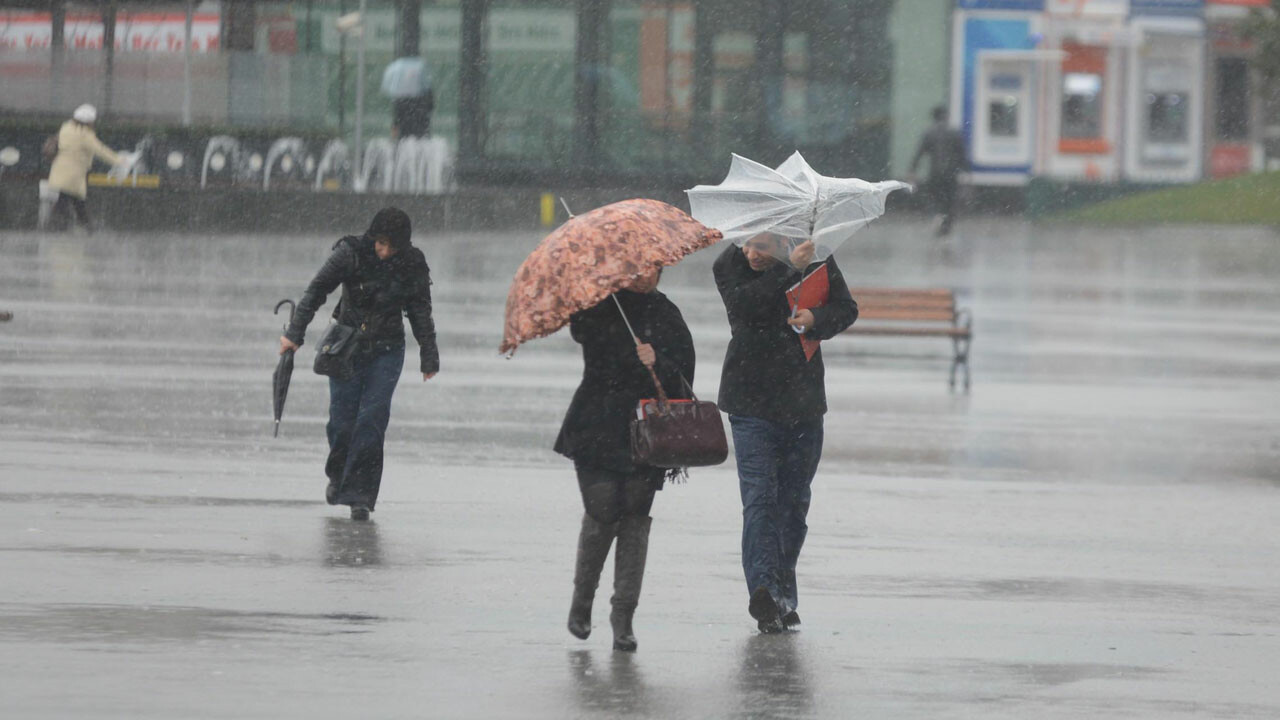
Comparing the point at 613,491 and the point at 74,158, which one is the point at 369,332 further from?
the point at 74,158

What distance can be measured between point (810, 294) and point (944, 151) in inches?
997

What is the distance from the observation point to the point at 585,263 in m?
7.36

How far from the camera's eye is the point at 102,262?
24562 mm

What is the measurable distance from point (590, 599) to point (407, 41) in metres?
37.2

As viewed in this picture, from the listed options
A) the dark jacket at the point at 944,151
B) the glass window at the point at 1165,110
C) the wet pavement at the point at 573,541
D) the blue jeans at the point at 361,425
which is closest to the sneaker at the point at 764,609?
the wet pavement at the point at 573,541

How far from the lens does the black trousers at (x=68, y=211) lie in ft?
92.9

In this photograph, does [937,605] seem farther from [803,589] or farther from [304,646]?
[304,646]

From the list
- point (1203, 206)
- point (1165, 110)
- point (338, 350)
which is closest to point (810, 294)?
point (338, 350)

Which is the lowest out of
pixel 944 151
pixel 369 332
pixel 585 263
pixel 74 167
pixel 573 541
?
pixel 573 541

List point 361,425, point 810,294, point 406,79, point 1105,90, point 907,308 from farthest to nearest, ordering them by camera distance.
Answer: point 1105,90
point 406,79
point 907,308
point 361,425
point 810,294

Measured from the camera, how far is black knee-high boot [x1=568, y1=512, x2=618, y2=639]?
749 cm

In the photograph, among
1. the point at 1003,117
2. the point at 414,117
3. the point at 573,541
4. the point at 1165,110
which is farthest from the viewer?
the point at 1165,110

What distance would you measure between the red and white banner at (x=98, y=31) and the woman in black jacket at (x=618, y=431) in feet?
92.2

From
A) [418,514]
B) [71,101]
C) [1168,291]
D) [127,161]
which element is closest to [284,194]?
[127,161]
